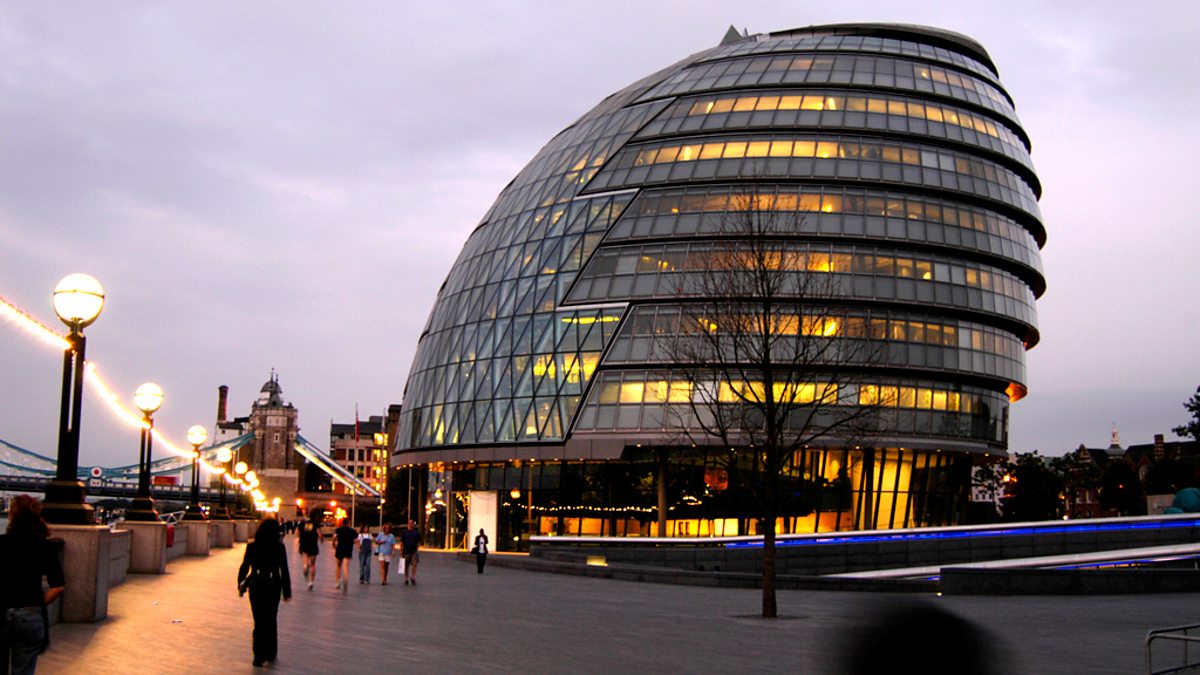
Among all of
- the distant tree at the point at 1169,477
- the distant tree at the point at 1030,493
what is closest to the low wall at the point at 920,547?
the distant tree at the point at 1169,477

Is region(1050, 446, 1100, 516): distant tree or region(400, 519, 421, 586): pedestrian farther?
region(1050, 446, 1100, 516): distant tree

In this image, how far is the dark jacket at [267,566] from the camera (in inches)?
688

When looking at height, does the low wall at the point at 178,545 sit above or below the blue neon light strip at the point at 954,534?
below

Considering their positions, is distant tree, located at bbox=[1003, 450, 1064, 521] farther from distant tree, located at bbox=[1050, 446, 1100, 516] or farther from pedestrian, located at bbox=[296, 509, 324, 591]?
pedestrian, located at bbox=[296, 509, 324, 591]

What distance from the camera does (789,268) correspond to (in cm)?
6262

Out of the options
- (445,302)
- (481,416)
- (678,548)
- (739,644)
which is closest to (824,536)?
(678,548)

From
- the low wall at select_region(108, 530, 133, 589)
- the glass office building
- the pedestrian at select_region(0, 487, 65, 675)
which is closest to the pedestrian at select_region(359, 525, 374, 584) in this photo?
the low wall at select_region(108, 530, 133, 589)

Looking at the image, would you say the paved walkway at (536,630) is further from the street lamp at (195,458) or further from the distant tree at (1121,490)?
the distant tree at (1121,490)

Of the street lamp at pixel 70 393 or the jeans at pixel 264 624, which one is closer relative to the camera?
the jeans at pixel 264 624

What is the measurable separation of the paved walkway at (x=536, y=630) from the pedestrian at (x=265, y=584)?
333 mm

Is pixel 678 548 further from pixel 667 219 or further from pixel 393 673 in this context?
pixel 393 673

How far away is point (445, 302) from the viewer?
84000 mm

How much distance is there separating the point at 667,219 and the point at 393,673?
177 ft

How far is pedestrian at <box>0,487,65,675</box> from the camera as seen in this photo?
11375mm
